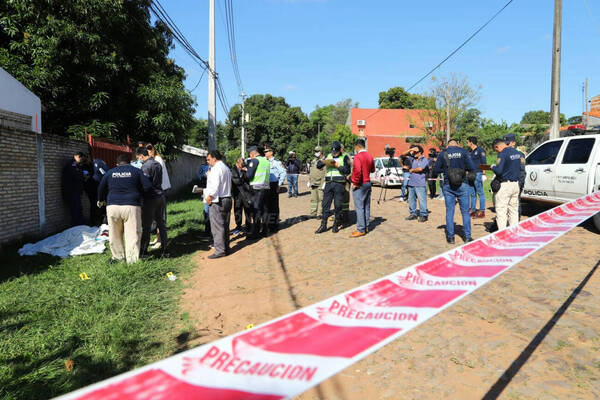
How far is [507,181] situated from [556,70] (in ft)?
26.3

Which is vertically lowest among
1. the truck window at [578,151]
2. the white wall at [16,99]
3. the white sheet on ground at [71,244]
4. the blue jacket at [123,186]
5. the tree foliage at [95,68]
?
the white sheet on ground at [71,244]

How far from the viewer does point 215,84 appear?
54.4 feet

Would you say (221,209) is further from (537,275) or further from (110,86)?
(110,86)

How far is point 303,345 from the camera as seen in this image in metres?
1.30

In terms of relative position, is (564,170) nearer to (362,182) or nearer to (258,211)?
(362,182)

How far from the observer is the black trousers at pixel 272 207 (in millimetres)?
9270

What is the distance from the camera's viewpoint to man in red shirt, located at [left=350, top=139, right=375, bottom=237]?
8.09 metres

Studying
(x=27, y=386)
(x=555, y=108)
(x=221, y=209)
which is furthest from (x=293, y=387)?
(x=555, y=108)

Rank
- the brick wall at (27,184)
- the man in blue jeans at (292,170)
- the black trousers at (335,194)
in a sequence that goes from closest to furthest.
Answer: the brick wall at (27,184) < the black trousers at (335,194) < the man in blue jeans at (292,170)

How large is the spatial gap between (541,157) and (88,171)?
11.0 meters

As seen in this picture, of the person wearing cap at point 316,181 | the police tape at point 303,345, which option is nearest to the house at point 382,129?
the person wearing cap at point 316,181

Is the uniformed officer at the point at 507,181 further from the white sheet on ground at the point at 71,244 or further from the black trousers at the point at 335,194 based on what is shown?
the white sheet on ground at the point at 71,244

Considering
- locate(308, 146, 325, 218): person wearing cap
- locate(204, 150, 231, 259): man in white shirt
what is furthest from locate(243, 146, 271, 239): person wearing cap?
locate(308, 146, 325, 218): person wearing cap

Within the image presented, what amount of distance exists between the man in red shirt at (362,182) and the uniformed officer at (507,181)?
2365mm
